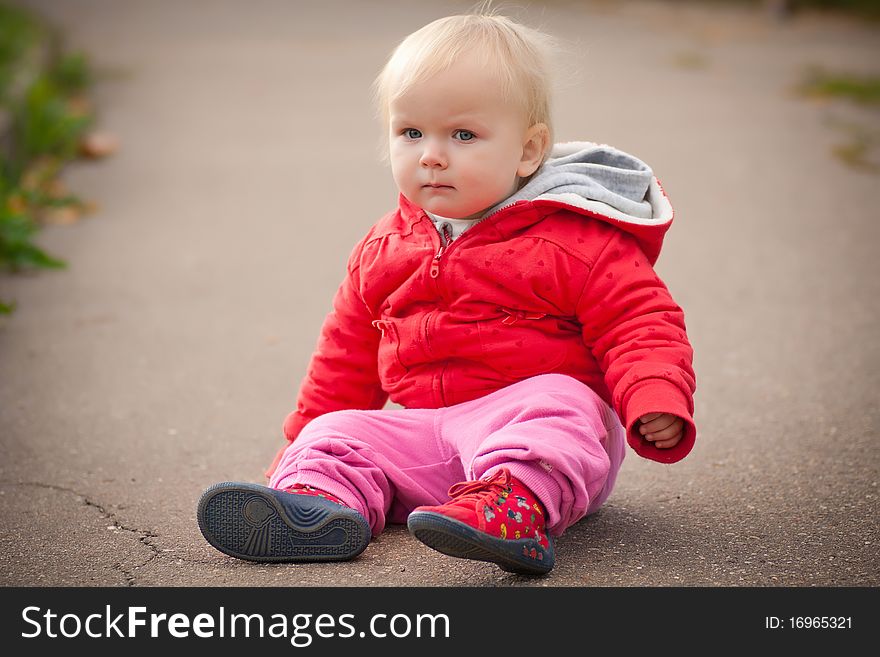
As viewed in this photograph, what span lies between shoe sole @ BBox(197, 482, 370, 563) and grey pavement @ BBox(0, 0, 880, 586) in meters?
0.04

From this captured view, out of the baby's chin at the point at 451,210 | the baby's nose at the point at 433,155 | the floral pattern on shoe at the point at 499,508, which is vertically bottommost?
the floral pattern on shoe at the point at 499,508

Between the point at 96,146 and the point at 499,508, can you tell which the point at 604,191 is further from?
Result: the point at 96,146

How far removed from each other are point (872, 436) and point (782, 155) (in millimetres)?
3548

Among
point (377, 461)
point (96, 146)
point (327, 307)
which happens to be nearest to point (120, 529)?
point (377, 461)

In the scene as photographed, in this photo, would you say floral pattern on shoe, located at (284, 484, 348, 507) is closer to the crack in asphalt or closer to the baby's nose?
the crack in asphalt

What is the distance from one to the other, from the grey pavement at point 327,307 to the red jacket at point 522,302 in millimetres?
351

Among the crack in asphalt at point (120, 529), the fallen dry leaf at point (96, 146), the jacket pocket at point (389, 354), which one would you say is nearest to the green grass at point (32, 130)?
the fallen dry leaf at point (96, 146)

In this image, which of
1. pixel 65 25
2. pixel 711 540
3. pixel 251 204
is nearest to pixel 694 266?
pixel 251 204

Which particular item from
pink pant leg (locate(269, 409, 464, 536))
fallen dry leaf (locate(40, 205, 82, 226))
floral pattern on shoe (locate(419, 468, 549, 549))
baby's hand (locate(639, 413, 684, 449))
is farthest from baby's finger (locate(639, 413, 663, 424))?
fallen dry leaf (locate(40, 205, 82, 226))

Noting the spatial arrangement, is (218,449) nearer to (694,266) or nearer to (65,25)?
(694,266)

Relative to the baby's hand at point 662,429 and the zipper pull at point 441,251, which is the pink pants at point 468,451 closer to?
the baby's hand at point 662,429

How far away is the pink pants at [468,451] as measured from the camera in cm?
225

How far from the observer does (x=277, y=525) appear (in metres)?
2.29

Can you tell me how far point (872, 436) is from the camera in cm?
311
